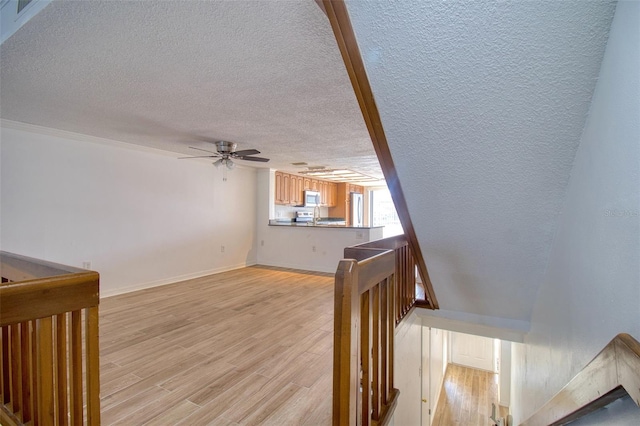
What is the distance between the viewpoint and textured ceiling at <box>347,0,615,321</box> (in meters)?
0.84

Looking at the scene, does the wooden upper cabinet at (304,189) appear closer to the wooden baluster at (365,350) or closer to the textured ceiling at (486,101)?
the textured ceiling at (486,101)

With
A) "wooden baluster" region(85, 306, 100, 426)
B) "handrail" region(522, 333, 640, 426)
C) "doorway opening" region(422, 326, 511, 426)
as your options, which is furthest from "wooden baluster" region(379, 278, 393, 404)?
"doorway opening" region(422, 326, 511, 426)

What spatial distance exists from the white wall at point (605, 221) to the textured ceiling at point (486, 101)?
8 centimetres

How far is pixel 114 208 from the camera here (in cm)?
387

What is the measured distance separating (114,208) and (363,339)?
4.07 m

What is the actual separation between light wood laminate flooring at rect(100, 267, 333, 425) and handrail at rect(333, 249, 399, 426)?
19.4 inches

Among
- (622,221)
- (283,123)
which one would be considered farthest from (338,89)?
(622,221)

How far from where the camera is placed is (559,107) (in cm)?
98

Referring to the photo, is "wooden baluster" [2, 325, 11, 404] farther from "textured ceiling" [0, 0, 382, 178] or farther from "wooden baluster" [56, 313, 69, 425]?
"textured ceiling" [0, 0, 382, 178]

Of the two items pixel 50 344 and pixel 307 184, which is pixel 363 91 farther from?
pixel 307 184

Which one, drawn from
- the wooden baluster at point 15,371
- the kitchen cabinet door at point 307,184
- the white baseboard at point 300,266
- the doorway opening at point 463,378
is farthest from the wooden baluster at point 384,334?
the kitchen cabinet door at point 307,184

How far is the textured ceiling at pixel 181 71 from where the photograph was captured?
4.48ft

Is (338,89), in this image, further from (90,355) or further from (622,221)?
(90,355)

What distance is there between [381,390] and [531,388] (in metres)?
1.63
